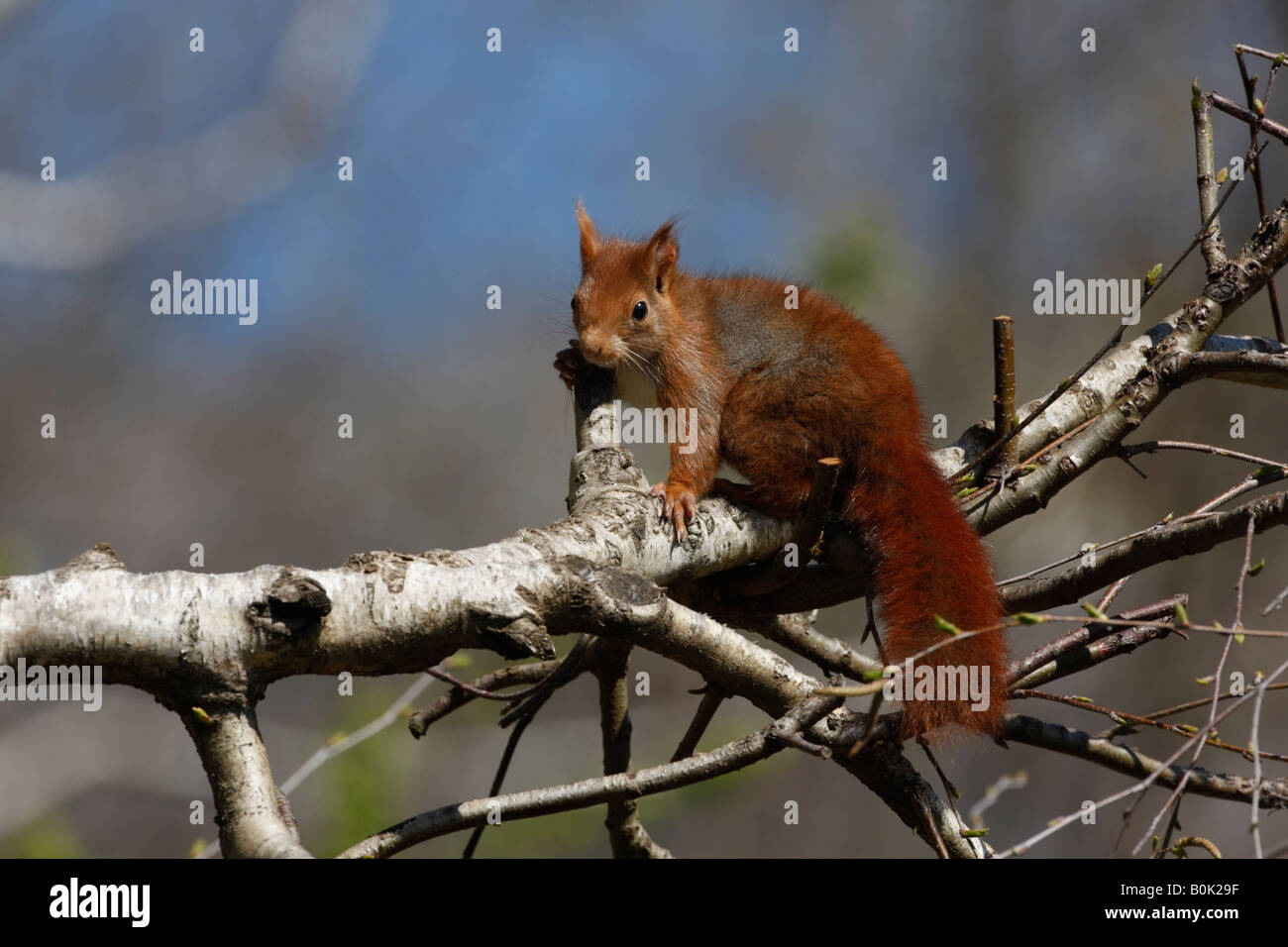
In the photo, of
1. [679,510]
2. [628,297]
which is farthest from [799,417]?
[628,297]

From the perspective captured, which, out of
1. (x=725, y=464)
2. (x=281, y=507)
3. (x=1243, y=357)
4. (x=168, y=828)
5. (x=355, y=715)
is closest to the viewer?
(x=1243, y=357)

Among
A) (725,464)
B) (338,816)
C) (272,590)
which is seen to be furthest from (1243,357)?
(338,816)

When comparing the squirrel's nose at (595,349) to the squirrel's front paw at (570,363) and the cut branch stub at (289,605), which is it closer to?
the squirrel's front paw at (570,363)

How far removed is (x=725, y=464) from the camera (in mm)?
3855

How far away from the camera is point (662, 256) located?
454cm

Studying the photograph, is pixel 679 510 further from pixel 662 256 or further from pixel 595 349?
pixel 662 256

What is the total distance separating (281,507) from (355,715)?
3.87m

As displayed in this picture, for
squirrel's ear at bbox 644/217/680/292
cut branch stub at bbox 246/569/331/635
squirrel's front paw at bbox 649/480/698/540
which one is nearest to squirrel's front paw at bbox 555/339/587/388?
squirrel's ear at bbox 644/217/680/292

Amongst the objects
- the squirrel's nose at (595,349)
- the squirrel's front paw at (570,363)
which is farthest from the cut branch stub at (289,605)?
the squirrel's front paw at (570,363)

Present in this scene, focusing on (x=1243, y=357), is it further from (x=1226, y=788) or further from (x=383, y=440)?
(x=383, y=440)

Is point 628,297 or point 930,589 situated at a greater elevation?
point 628,297

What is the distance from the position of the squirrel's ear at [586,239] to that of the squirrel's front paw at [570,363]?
24.0 inches

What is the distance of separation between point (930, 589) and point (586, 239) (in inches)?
96.1

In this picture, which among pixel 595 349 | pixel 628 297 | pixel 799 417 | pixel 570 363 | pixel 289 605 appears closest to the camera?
pixel 289 605
